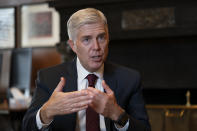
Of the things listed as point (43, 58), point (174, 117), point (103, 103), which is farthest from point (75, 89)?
point (43, 58)

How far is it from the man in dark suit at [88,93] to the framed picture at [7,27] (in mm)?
2920

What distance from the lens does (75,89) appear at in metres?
1.49

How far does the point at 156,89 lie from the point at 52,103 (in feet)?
7.19

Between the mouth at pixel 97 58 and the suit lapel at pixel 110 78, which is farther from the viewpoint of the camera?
the suit lapel at pixel 110 78

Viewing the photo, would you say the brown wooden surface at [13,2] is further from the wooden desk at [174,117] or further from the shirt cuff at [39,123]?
the shirt cuff at [39,123]

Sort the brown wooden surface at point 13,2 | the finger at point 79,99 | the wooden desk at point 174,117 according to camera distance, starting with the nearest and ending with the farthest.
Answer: the finger at point 79,99 < the wooden desk at point 174,117 < the brown wooden surface at point 13,2

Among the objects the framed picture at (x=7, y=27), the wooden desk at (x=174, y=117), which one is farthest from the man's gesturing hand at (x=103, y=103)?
the framed picture at (x=7, y=27)

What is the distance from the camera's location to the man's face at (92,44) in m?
1.36

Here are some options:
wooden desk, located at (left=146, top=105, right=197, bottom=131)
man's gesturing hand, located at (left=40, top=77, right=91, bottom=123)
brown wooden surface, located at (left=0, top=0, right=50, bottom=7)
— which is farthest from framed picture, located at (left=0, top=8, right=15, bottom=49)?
man's gesturing hand, located at (left=40, top=77, right=91, bottom=123)

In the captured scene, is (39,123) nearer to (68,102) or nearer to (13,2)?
(68,102)

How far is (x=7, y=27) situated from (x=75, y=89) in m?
3.14

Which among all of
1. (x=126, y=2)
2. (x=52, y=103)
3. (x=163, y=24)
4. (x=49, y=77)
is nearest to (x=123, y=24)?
(x=126, y=2)

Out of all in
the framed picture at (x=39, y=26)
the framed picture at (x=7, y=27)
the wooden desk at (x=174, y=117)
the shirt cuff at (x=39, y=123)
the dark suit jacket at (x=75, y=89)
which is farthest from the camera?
the framed picture at (x=7, y=27)

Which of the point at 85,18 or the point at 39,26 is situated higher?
the point at 85,18
